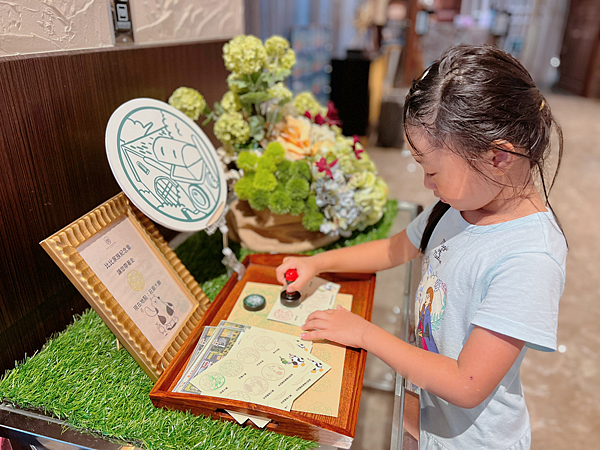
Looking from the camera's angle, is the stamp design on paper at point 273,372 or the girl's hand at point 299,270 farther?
the girl's hand at point 299,270

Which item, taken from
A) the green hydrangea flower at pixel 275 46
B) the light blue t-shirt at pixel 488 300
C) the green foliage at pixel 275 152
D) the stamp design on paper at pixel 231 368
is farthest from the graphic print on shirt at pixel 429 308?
the green hydrangea flower at pixel 275 46

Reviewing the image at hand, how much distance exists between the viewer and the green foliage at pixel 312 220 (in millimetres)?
1130

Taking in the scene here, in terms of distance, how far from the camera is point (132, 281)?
2.51 feet

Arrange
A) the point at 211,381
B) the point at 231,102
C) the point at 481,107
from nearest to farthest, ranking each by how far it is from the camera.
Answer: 1. the point at 481,107
2. the point at 211,381
3. the point at 231,102

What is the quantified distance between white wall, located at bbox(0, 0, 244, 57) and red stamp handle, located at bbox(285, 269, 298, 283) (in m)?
0.63

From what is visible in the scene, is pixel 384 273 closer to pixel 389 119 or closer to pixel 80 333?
pixel 80 333

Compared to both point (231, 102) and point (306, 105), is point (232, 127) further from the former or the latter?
point (306, 105)

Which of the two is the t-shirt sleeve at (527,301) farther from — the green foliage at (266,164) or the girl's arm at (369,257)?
the green foliage at (266,164)

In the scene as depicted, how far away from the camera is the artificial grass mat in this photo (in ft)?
2.09

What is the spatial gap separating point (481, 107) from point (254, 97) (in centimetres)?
66

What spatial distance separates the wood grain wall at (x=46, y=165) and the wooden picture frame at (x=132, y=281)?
0.14 m

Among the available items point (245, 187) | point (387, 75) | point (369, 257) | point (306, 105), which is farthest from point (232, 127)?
point (387, 75)

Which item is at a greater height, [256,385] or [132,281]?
[132,281]

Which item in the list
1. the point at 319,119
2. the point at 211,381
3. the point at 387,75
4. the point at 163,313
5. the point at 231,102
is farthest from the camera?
the point at 387,75
